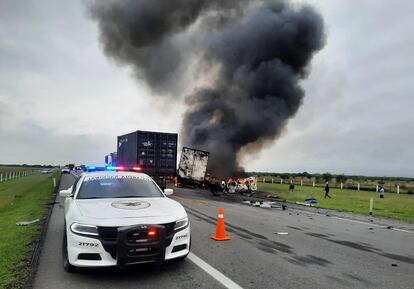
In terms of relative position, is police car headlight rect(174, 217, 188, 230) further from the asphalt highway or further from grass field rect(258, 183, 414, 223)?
grass field rect(258, 183, 414, 223)

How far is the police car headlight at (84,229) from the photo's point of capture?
15.8ft

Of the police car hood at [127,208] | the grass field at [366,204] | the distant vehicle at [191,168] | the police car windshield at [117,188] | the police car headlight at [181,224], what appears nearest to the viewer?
the police car hood at [127,208]

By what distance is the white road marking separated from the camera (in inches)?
188

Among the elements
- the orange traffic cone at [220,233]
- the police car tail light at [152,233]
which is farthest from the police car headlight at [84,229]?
the orange traffic cone at [220,233]

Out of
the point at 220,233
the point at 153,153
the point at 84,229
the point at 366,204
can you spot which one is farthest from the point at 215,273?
the point at 153,153

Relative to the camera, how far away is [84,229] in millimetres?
4891

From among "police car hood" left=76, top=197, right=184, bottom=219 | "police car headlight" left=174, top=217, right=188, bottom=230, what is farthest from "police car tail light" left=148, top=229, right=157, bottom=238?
"police car headlight" left=174, top=217, right=188, bottom=230

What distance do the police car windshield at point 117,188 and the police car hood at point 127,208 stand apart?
0.28m

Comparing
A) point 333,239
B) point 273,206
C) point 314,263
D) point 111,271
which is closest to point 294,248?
point 314,263

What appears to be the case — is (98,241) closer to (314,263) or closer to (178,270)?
(178,270)

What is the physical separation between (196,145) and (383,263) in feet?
98.5

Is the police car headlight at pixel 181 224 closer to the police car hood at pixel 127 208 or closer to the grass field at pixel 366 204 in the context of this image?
the police car hood at pixel 127 208

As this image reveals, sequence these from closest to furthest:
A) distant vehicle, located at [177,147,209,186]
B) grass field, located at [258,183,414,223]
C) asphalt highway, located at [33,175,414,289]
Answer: asphalt highway, located at [33,175,414,289] < grass field, located at [258,183,414,223] < distant vehicle, located at [177,147,209,186]

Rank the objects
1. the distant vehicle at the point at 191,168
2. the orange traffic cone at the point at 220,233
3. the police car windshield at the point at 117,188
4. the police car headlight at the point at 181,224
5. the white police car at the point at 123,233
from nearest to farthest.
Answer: the white police car at the point at 123,233 → the police car headlight at the point at 181,224 → the police car windshield at the point at 117,188 → the orange traffic cone at the point at 220,233 → the distant vehicle at the point at 191,168
